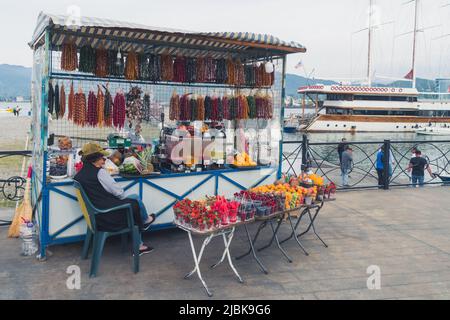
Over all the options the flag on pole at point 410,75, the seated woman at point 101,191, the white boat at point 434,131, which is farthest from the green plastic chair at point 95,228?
the flag on pole at point 410,75

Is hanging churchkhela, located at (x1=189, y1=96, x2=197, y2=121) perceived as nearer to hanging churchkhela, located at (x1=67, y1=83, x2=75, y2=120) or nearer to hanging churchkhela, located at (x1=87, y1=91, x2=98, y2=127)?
hanging churchkhela, located at (x1=87, y1=91, x2=98, y2=127)

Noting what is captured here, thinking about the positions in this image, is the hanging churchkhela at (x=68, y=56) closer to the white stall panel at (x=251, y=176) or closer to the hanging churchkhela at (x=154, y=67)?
the hanging churchkhela at (x=154, y=67)

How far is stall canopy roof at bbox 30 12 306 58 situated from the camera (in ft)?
15.9

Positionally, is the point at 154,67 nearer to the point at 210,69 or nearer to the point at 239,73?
the point at 210,69

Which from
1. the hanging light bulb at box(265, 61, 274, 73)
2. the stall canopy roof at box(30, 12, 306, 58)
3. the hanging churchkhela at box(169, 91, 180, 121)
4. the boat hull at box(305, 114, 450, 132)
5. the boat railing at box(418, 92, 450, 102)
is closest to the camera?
the stall canopy roof at box(30, 12, 306, 58)

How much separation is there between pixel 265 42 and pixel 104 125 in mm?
2707

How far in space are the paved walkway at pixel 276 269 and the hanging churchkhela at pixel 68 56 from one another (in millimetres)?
2473

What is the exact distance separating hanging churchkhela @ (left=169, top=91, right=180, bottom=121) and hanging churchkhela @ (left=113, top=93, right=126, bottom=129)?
0.89 metres

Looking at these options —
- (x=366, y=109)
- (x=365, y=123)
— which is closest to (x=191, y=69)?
(x=365, y=123)

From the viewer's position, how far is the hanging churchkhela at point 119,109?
20.0 feet

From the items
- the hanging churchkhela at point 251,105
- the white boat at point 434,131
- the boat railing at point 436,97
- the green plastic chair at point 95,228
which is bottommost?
the green plastic chair at point 95,228

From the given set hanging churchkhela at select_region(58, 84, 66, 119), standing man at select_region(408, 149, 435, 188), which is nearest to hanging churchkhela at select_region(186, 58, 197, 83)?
hanging churchkhela at select_region(58, 84, 66, 119)

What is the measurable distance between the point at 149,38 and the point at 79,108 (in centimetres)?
144

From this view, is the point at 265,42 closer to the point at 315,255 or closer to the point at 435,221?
the point at 315,255
